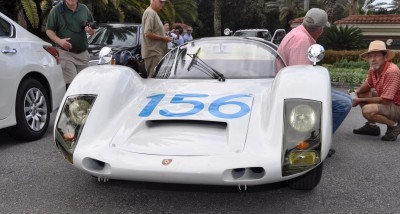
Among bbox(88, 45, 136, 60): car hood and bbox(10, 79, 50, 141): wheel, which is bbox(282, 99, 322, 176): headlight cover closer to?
bbox(10, 79, 50, 141): wheel

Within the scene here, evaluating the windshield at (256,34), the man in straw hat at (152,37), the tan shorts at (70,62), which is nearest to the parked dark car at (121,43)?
the man in straw hat at (152,37)

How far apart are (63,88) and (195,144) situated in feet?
9.79

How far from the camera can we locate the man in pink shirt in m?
3.83

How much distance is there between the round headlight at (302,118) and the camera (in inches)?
99.8

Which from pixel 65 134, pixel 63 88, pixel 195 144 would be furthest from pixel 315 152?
pixel 63 88

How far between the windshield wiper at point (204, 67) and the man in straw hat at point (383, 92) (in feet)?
6.22

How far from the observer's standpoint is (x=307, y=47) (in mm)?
3904

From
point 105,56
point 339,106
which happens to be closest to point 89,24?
point 105,56

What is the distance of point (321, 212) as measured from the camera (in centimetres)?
269

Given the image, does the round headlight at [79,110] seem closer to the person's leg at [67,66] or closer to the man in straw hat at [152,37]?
the person's leg at [67,66]

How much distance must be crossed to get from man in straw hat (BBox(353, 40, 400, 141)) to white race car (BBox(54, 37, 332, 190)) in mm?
1596

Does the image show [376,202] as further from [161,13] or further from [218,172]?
[161,13]

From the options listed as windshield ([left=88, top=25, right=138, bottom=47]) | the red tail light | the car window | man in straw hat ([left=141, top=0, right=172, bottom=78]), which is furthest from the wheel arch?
windshield ([left=88, top=25, right=138, bottom=47])

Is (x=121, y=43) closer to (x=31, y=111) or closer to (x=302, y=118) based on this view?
(x=31, y=111)
